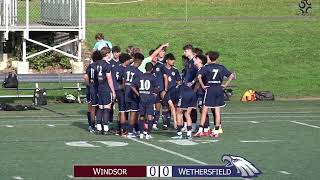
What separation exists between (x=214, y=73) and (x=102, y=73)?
2.31 metres

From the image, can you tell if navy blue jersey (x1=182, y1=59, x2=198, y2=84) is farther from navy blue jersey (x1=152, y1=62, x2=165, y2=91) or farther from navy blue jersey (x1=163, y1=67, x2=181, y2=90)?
navy blue jersey (x1=152, y1=62, x2=165, y2=91)

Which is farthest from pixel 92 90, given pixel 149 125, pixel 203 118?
pixel 203 118

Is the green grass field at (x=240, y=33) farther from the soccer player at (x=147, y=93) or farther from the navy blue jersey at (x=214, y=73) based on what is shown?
the soccer player at (x=147, y=93)

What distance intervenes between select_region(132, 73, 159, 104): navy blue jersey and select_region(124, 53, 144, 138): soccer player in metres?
0.34

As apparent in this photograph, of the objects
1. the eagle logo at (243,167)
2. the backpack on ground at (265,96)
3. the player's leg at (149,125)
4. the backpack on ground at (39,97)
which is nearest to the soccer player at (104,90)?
the player's leg at (149,125)

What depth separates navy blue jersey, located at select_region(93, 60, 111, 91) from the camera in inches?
856

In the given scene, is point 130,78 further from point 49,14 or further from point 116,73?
point 49,14

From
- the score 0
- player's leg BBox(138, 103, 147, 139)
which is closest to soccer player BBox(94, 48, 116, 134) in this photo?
player's leg BBox(138, 103, 147, 139)

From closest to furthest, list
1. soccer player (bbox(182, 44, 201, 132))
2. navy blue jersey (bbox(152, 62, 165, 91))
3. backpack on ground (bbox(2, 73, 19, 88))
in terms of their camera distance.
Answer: soccer player (bbox(182, 44, 201, 132)) → navy blue jersey (bbox(152, 62, 165, 91)) → backpack on ground (bbox(2, 73, 19, 88))

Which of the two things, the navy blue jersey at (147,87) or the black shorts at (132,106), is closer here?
the navy blue jersey at (147,87)

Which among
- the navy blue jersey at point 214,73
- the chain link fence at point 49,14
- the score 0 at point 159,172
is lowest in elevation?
the score 0 at point 159,172

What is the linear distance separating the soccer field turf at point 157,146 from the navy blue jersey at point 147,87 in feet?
2.87

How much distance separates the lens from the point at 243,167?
53.4ft

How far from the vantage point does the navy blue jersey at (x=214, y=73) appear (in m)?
21.5
